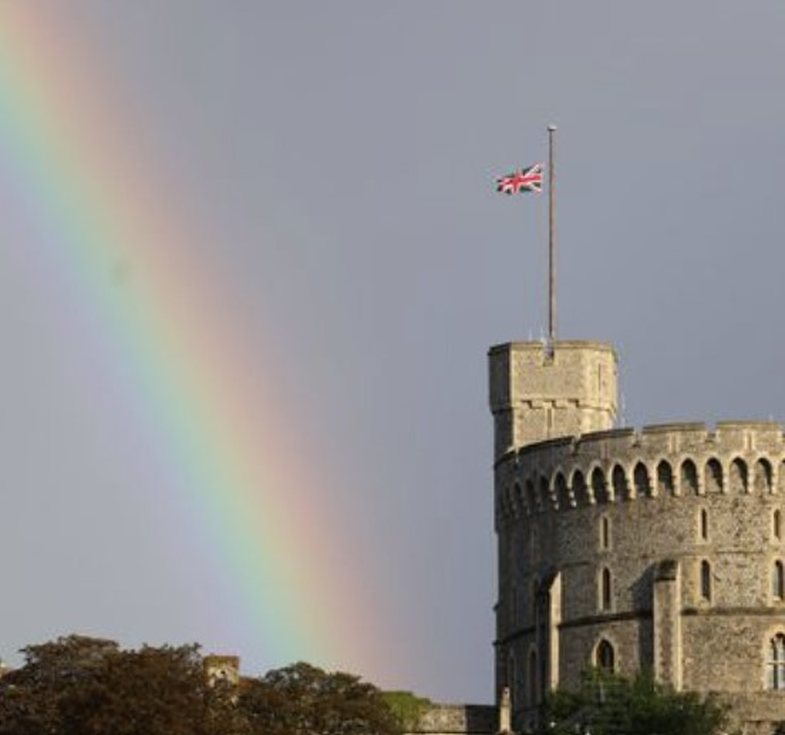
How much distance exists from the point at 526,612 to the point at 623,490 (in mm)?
9963

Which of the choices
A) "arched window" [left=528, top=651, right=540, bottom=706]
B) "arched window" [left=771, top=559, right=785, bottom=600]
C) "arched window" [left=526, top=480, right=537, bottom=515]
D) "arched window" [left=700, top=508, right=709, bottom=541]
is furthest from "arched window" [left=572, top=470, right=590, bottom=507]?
"arched window" [left=771, top=559, right=785, bottom=600]

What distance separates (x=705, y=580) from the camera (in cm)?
15300

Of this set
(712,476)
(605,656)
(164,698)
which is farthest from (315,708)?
(712,476)

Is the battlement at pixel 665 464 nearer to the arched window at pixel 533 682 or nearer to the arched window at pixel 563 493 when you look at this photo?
the arched window at pixel 563 493

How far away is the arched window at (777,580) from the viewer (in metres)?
153

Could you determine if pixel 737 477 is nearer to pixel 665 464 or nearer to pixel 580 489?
pixel 665 464

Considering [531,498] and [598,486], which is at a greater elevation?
[531,498]

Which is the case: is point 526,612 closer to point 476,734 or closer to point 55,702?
point 476,734

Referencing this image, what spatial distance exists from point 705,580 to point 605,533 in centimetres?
555

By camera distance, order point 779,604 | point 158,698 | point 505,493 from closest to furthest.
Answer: point 158,698
point 779,604
point 505,493

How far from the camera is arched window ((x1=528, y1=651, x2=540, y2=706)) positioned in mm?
159875

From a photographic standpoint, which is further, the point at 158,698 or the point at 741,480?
the point at 741,480

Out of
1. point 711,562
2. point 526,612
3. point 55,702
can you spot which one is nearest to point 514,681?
point 526,612

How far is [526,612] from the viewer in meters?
162
